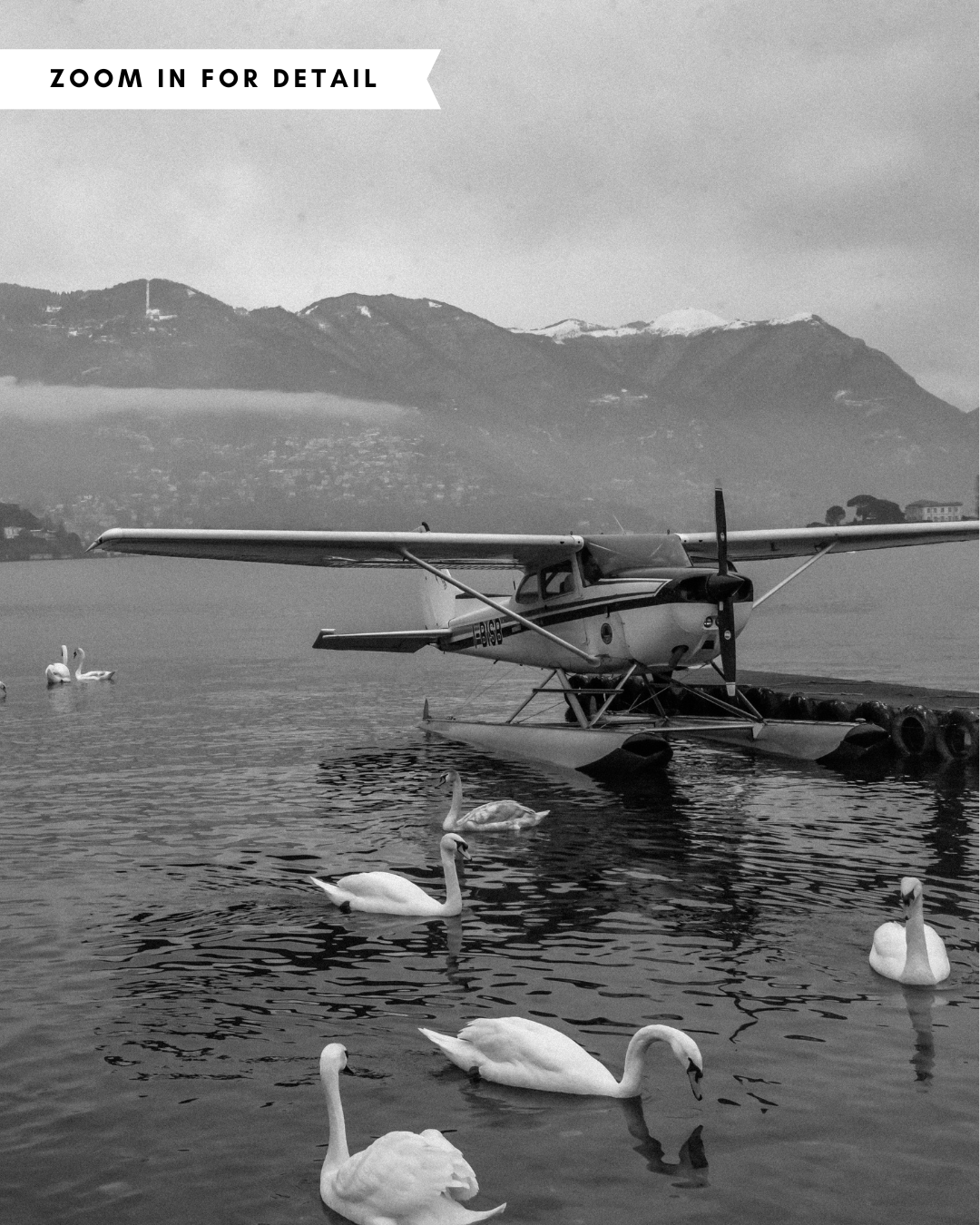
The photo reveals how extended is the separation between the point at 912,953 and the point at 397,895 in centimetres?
441

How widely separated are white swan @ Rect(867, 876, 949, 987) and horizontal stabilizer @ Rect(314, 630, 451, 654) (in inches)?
690

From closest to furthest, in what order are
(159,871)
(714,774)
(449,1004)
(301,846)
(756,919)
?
(449,1004), (756,919), (159,871), (301,846), (714,774)

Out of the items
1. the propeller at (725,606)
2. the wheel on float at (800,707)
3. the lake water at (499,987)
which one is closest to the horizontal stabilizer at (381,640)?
the lake water at (499,987)

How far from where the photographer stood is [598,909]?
12.2 meters

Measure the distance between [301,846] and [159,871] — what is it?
1821 mm

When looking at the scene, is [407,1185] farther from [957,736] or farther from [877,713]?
[877,713]

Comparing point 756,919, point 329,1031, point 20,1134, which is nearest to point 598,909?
point 756,919

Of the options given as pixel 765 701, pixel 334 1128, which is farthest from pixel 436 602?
pixel 334 1128

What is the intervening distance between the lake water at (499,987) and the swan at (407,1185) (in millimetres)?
317

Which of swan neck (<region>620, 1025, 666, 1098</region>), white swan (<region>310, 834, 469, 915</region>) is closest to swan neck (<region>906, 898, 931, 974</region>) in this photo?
swan neck (<region>620, 1025, 666, 1098</region>)

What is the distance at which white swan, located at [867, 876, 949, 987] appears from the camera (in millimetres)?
9445

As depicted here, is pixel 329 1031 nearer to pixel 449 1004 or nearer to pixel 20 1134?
pixel 449 1004

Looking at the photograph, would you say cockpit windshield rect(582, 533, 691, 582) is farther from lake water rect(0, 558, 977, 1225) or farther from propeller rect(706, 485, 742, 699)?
lake water rect(0, 558, 977, 1225)

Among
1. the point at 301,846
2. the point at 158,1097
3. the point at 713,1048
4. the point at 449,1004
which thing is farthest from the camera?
the point at 301,846
